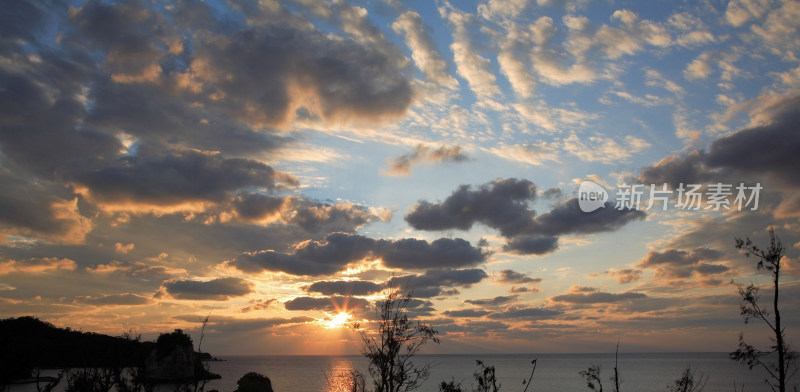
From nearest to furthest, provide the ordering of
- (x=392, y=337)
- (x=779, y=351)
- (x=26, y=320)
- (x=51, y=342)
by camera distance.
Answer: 1. (x=392, y=337)
2. (x=779, y=351)
3. (x=51, y=342)
4. (x=26, y=320)

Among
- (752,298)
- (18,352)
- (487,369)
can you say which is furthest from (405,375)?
(18,352)

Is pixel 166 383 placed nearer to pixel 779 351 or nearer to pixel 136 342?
pixel 136 342

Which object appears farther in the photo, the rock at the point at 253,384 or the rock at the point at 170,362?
the rock at the point at 170,362

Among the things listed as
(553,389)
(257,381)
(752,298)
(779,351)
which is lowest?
(553,389)

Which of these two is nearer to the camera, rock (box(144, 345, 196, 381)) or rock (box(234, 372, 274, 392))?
rock (box(234, 372, 274, 392))

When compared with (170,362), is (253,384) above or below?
above

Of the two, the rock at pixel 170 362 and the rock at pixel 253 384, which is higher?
the rock at pixel 253 384

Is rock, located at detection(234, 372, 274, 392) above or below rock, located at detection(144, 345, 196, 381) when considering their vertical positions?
above

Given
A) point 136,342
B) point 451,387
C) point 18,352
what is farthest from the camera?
point 18,352

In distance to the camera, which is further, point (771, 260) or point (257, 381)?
point (257, 381)

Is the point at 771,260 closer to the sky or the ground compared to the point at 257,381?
closer to the sky

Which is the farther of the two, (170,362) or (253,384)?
(170,362)

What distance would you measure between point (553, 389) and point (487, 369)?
11406 cm

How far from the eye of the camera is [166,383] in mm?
113125
